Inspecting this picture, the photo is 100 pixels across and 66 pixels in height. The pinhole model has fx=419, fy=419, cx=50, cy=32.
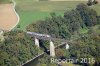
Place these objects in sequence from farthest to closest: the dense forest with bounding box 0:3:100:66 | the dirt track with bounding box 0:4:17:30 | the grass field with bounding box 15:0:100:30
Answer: the grass field with bounding box 15:0:100:30
the dirt track with bounding box 0:4:17:30
the dense forest with bounding box 0:3:100:66

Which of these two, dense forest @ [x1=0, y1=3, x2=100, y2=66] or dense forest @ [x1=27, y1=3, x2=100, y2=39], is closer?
dense forest @ [x1=0, y1=3, x2=100, y2=66]

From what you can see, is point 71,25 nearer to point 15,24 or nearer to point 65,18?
point 65,18

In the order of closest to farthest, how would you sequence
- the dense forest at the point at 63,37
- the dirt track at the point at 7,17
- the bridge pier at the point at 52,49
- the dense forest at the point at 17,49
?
the dense forest at the point at 17,49 < the dense forest at the point at 63,37 < the bridge pier at the point at 52,49 < the dirt track at the point at 7,17

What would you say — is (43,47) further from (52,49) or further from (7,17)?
(7,17)

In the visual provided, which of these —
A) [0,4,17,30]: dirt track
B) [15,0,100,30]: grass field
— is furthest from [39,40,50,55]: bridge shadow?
[15,0,100,30]: grass field

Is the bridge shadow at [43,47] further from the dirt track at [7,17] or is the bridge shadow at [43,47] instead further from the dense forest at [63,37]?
the dirt track at [7,17]

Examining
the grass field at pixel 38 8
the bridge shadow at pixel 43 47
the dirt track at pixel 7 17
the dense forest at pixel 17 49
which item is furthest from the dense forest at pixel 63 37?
the dirt track at pixel 7 17

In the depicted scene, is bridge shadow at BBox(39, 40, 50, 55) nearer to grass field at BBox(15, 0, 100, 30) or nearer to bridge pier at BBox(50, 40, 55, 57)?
bridge pier at BBox(50, 40, 55, 57)
